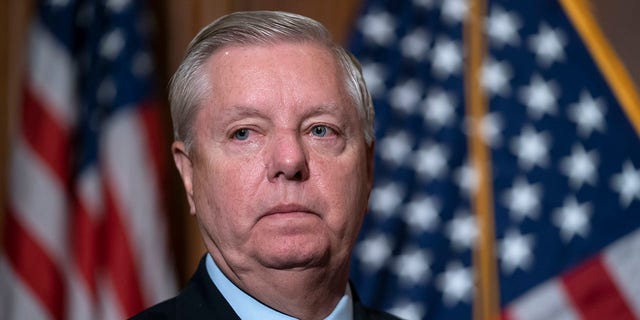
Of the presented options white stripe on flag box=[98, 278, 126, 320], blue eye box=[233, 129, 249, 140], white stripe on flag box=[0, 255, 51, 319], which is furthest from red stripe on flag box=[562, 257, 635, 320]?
blue eye box=[233, 129, 249, 140]

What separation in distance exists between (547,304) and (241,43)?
5.71ft

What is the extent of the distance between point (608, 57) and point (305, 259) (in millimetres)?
1903

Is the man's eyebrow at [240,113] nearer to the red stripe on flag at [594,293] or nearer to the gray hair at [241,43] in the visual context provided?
the gray hair at [241,43]

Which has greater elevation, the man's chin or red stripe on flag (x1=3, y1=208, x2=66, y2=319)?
the man's chin

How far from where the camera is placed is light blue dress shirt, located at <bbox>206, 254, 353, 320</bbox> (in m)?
1.29

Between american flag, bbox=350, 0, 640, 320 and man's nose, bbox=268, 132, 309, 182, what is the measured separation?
157 centimetres

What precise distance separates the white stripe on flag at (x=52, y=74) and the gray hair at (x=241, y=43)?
1.39m

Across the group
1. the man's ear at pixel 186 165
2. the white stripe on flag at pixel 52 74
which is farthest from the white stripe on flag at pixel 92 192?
the man's ear at pixel 186 165

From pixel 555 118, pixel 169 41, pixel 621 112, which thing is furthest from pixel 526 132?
pixel 169 41

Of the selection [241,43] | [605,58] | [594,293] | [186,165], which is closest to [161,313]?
[186,165]

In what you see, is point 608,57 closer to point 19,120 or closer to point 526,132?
point 526,132

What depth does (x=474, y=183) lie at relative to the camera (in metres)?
2.79

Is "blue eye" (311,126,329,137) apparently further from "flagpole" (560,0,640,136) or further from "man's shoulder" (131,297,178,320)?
"flagpole" (560,0,640,136)

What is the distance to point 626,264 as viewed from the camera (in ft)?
8.82
